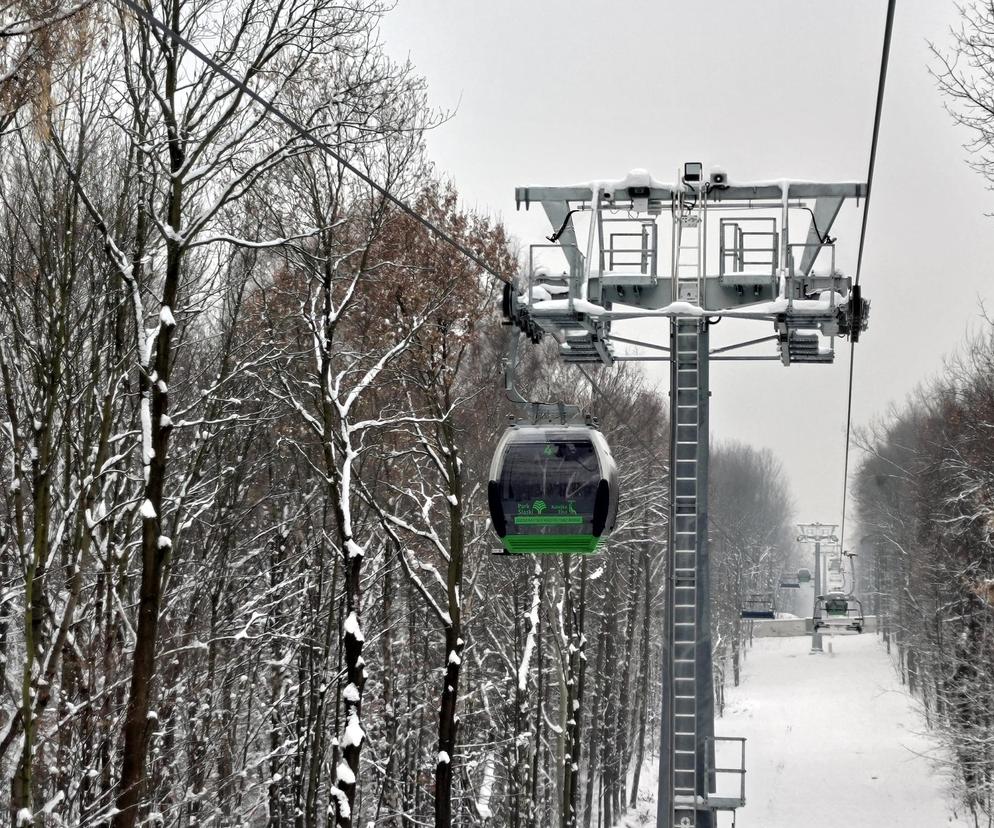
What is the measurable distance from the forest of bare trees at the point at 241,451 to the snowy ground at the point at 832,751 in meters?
7.80

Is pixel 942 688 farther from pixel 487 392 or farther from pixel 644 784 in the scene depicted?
pixel 487 392

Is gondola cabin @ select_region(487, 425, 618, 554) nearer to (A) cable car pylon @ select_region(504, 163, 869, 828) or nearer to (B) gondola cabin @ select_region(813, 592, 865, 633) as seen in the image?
(A) cable car pylon @ select_region(504, 163, 869, 828)

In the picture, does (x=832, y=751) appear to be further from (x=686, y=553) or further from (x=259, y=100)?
(x=259, y=100)

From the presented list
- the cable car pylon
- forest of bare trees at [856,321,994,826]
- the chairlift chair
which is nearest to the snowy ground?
forest of bare trees at [856,321,994,826]

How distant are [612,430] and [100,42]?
20.7m

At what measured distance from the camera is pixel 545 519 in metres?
13.2

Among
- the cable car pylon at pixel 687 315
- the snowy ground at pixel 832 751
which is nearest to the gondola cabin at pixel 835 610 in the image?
the snowy ground at pixel 832 751

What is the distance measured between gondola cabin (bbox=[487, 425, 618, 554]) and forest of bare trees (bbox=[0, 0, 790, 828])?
3.11 meters

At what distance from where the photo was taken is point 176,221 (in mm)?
11930

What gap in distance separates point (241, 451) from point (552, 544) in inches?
431

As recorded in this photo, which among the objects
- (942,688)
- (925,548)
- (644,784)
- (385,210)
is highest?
(385,210)

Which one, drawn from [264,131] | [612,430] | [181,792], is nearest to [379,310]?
[264,131]

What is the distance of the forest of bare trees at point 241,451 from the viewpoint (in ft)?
38.3

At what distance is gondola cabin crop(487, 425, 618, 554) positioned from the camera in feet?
43.0
